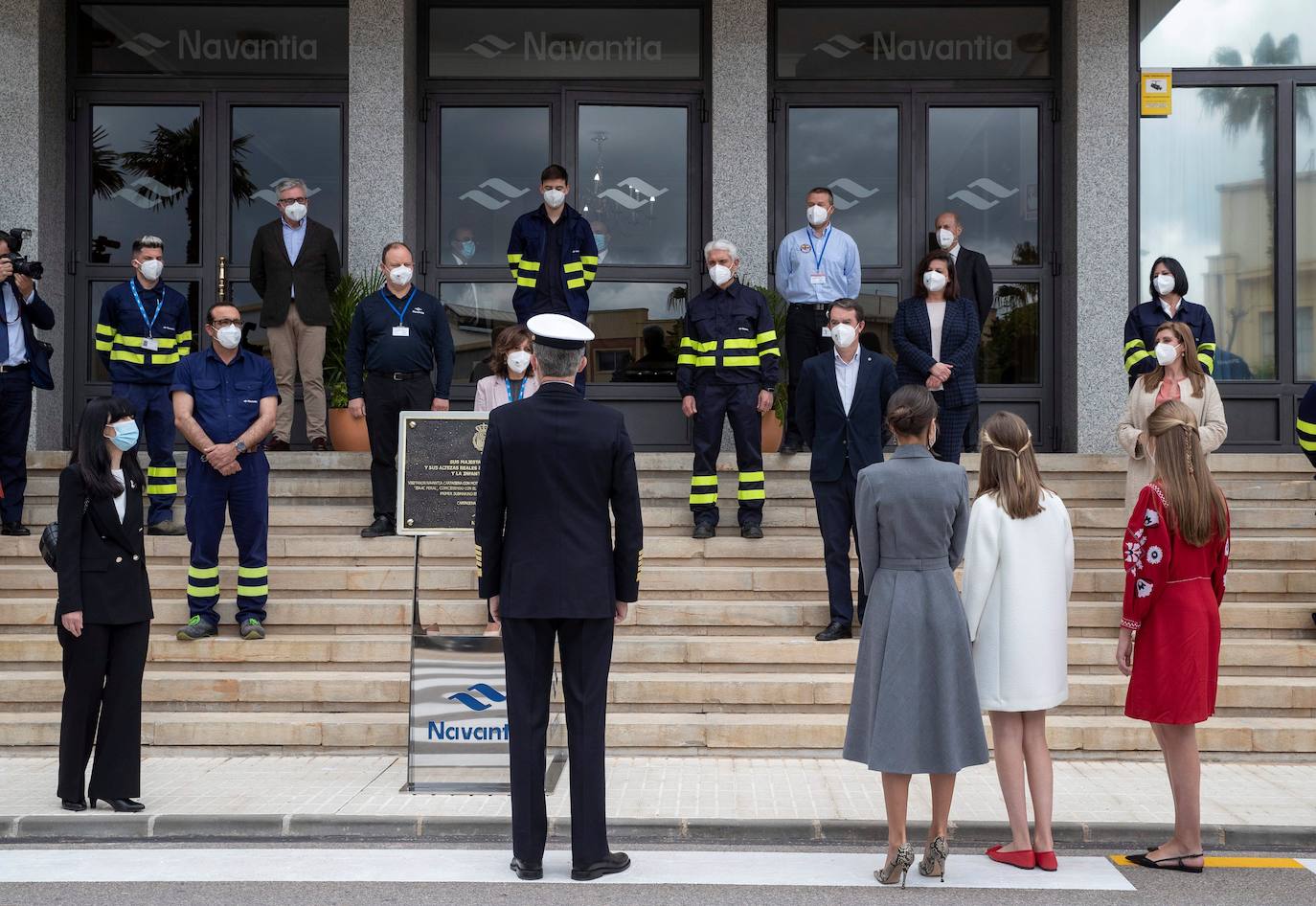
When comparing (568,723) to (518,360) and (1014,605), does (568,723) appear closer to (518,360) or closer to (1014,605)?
(1014,605)

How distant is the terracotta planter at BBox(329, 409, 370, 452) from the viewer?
12.1m

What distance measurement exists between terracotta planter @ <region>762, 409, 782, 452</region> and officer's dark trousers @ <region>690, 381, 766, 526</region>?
153 centimetres

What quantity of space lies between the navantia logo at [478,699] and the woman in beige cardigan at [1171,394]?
4.58 meters

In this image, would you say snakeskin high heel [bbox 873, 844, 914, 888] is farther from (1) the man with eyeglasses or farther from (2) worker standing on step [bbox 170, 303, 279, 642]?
(1) the man with eyeglasses

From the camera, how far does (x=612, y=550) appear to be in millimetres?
5996

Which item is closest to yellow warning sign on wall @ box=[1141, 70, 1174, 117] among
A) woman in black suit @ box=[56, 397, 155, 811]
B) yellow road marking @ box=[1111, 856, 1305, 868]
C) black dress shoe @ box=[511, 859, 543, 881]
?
yellow road marking @ box=[1111, 856, 1305, 868]

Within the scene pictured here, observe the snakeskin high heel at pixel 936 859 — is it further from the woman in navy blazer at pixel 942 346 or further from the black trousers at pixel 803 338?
the black trousers at pixel 803 338

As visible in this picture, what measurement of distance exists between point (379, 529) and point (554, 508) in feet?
16.1

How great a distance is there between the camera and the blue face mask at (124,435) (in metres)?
7.25

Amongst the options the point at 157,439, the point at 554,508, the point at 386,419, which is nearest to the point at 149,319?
the point at 157,439

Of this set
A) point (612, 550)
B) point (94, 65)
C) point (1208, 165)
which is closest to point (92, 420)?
point (612, 550)

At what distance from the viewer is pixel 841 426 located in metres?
9.52

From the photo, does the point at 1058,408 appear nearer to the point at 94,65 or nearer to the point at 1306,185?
the point at 1306,185

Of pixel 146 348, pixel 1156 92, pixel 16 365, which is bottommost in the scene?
pixel 16 365
